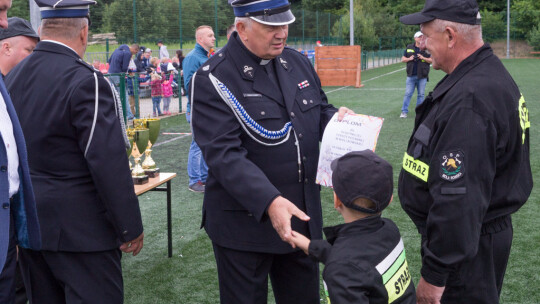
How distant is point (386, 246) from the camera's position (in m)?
2.29

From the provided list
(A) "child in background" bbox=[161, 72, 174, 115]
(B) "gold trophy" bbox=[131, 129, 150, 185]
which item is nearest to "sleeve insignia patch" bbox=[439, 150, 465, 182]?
(B) "gold trophy" bbox=[131, 129, 150, 185]

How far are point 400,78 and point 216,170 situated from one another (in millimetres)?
25198

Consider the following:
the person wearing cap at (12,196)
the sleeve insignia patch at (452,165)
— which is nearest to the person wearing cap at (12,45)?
the person wearing cap at (12,196)

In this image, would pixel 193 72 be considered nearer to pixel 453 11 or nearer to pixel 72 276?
pixel 72 276

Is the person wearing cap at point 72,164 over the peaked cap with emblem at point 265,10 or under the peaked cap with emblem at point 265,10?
under

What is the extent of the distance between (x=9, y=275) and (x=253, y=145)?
1.19m

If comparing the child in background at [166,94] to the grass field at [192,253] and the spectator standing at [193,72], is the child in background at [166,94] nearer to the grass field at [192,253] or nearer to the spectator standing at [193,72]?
the grass field at [192,253]

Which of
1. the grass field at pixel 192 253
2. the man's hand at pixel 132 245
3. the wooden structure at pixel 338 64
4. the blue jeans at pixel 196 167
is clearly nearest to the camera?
the man's hand at pixel 132 245

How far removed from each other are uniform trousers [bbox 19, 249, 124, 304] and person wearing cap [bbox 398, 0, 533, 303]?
1426mm

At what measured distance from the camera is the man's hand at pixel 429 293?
2.56m

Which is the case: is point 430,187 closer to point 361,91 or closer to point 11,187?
point 11,187

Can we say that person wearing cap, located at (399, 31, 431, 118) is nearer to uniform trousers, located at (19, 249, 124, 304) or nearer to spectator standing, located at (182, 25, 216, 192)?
spectator standing, located at (182, 25, 216, 192)

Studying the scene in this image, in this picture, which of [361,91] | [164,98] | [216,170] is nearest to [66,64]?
[216,170]

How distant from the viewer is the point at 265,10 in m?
2.69
